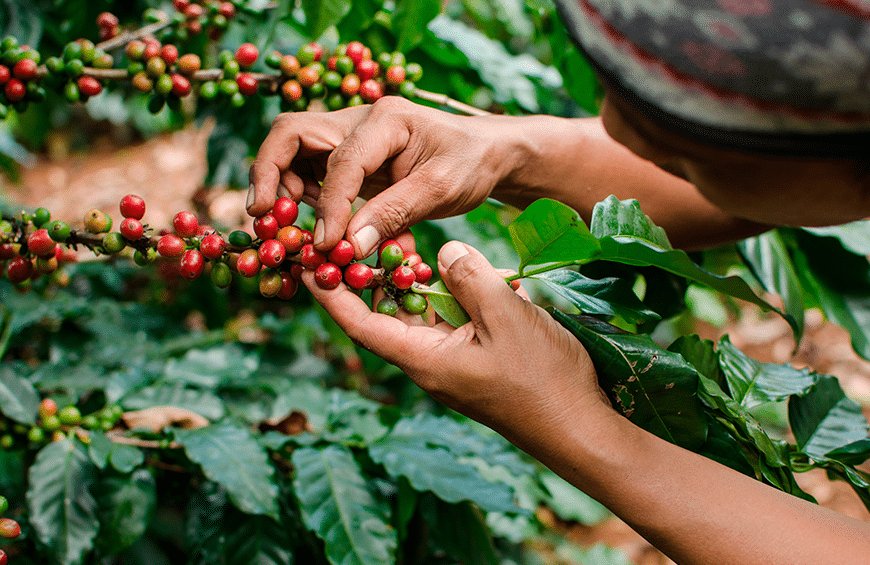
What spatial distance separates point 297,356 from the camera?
204 centimetres

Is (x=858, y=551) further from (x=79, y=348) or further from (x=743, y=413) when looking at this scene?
(x=79, y=348)

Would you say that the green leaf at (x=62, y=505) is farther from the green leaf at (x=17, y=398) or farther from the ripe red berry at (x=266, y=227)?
the ripe red berry at (x=266, y=227)

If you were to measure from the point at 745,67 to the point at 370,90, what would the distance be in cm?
89

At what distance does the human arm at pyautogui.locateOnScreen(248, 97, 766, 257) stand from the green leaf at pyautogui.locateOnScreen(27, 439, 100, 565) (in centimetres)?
72

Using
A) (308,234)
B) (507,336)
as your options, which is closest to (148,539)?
(308,234)

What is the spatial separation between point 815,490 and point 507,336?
2.83 metres

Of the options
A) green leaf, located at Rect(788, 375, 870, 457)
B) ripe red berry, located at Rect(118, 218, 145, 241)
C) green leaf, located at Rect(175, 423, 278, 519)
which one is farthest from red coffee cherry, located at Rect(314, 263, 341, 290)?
green leaf, located at Rect(788, 375, 870, 457)

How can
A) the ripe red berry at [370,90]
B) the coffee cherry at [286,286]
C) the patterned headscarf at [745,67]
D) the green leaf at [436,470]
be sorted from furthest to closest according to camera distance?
the ripe red berry at [370,90] → the green leaf at [436,470] → the coffee cherry at [286,286] → the patterned headscarf at [745,67]

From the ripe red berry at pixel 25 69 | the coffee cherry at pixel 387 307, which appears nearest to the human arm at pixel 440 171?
the coffee cherry at pixel 387 307

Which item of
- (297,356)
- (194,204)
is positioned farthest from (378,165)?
(194,204)

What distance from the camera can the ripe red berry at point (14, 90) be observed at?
1.14 metres

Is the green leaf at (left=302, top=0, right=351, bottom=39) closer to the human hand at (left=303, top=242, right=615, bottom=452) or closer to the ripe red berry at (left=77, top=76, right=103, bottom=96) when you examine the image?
the ripe red berry at (left=77, top=76, right=103, bottom=96)

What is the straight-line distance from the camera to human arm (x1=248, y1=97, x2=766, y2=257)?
39.6 inches

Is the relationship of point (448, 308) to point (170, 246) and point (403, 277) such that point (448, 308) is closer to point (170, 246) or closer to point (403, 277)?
point (403, 277)
